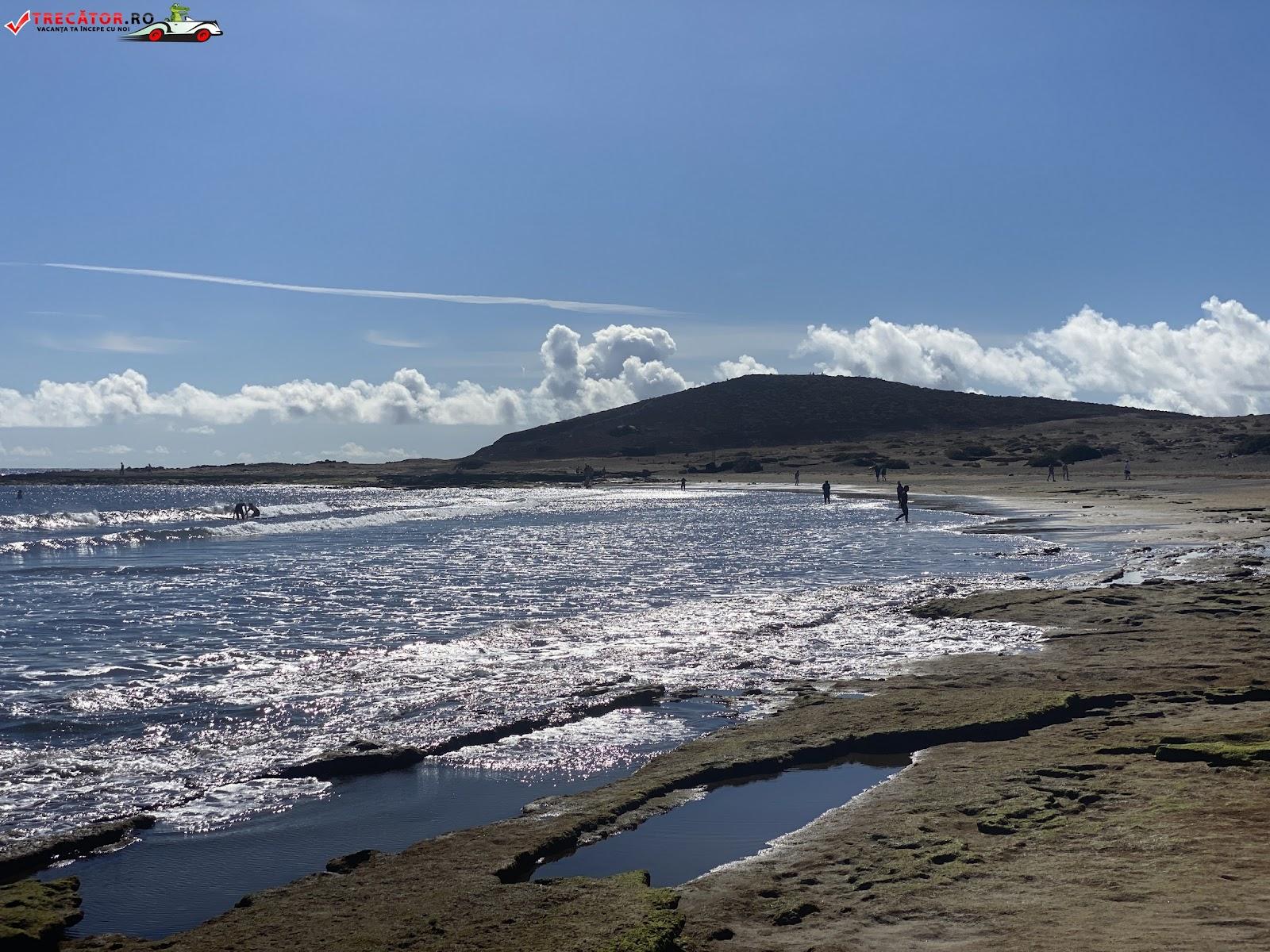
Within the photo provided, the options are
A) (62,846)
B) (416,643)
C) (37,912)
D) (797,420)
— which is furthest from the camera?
(797,420)

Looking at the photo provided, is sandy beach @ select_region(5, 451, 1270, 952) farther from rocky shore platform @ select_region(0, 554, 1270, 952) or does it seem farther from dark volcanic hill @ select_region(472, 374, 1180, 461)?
dark volcanic hill @ select_region(472, 374, 1180, 461)

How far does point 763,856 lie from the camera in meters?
8.38

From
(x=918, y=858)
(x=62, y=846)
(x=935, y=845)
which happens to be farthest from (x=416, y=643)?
(x=918, y=858)

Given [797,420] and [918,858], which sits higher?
[797,420]

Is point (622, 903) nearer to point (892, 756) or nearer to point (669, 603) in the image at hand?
point (892, 756)

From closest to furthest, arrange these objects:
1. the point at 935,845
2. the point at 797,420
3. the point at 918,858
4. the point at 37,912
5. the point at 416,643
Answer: the point at 37,912, the point at 918,858, the point at 935,845, the point at 416,643, the point at 797,420

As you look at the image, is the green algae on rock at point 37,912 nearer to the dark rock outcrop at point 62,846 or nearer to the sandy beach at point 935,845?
the sandy beach at point 935,845

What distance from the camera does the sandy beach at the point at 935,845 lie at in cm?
669

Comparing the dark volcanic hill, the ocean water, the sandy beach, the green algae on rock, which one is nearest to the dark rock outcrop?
the ocean water

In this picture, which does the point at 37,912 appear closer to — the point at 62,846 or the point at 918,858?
the point at 62,846

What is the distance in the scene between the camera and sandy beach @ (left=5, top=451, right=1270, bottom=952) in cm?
669

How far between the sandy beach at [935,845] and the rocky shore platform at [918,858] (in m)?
0.02

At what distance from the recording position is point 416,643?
1958 cm

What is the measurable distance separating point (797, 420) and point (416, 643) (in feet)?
554
